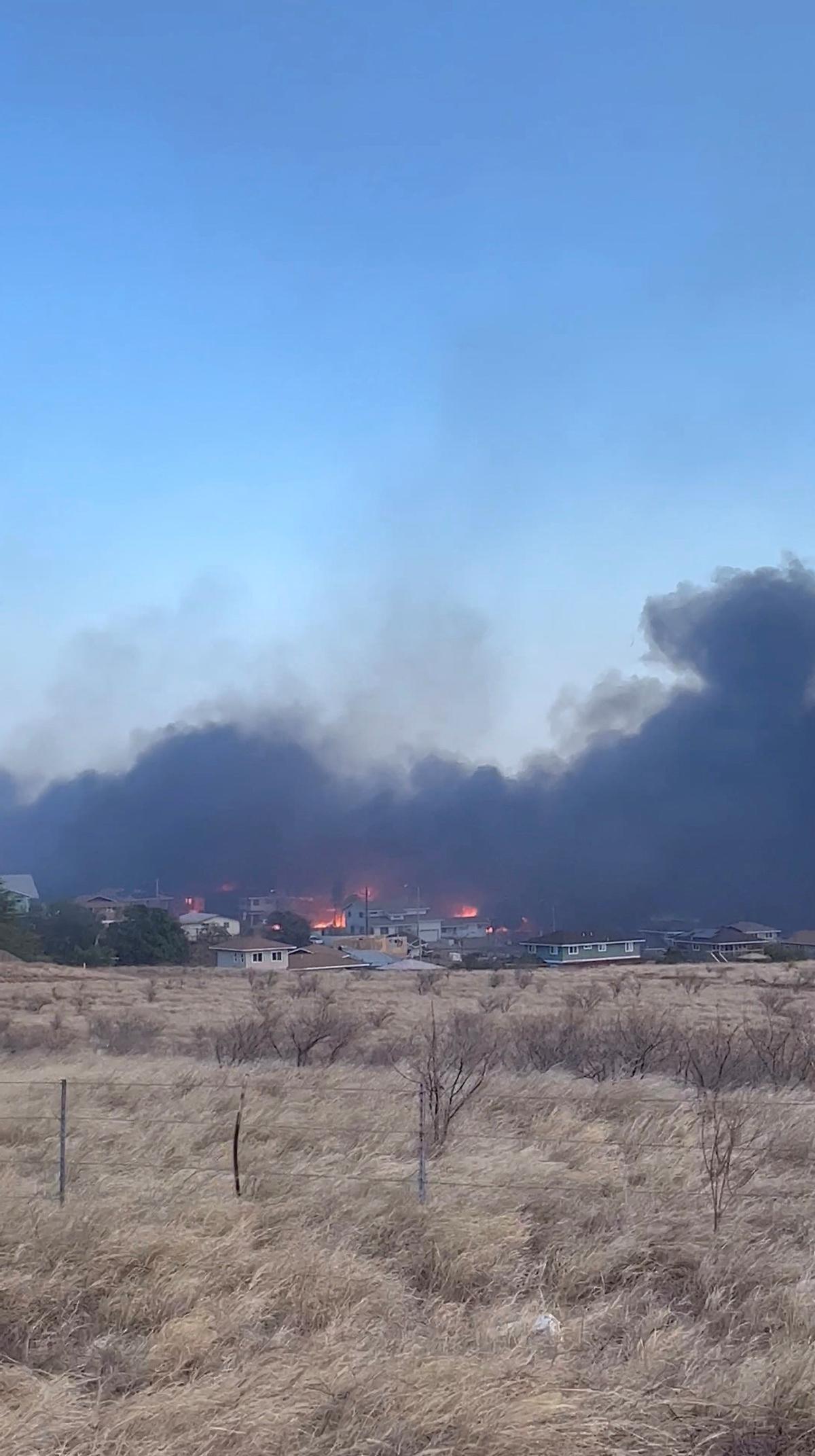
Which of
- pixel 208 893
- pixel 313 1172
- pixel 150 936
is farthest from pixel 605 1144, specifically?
pixel 208 893

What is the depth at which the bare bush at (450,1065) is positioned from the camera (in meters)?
8.99

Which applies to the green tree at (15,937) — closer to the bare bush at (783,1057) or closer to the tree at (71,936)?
the tree at (71,936)

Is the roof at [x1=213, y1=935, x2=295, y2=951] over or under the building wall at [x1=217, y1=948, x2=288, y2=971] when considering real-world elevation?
over

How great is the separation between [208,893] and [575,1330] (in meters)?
150

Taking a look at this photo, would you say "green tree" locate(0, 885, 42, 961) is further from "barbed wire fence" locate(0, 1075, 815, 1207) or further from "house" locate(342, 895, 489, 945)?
"house" locate(342, 895, 489, 945)

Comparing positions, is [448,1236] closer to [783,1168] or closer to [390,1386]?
[390,1386]

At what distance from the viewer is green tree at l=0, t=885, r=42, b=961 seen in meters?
56.1

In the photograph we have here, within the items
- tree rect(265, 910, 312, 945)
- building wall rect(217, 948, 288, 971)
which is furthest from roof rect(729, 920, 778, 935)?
building wall rect(217, 948, 288, 971)


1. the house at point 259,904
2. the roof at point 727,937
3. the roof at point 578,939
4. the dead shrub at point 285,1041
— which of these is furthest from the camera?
the house at point 259,904

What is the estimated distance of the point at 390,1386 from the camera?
14.4ft

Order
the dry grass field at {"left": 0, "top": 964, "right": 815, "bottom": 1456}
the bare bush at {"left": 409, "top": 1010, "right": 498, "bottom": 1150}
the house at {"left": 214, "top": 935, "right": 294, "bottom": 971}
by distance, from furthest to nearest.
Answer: the house at {"left": 214, "top": 935, "right": 294, "bottom": 971} → the bare bush at {"left": 409, "top": 1010, "right": 498, "bottom": 1150} → the dry grass field at {"left": 0, "top": 964, "right": 815, "bottom": 1456}

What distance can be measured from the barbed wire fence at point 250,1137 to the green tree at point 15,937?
46.9 metres

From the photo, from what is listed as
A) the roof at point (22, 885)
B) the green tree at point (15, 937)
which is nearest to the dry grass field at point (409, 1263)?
the green tree at point (15, 937)

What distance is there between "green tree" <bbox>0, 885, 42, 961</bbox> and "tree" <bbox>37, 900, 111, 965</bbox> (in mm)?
901
